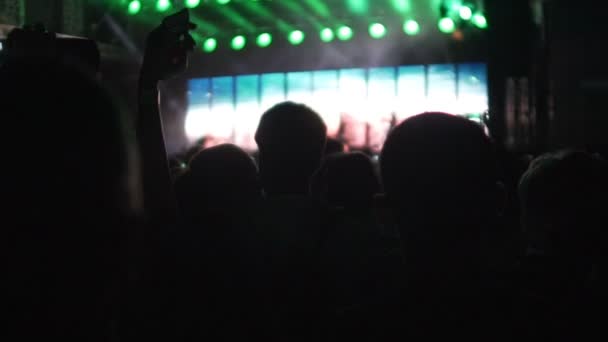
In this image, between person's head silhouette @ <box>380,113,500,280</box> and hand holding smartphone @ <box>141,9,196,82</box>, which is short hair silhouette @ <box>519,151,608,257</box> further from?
hand holding smartphone @ <box>141,9,196,82</box>

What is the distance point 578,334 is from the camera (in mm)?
1186

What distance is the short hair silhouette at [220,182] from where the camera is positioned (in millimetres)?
1785

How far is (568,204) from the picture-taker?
66.3 inches

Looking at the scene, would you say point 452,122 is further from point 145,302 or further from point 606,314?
point 145,302

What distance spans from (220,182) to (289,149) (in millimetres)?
319

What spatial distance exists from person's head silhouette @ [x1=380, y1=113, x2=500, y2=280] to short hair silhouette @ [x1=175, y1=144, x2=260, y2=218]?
2.19ft

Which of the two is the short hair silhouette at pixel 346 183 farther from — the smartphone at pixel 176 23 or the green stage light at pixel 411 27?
the green stage light at pixel 411 27

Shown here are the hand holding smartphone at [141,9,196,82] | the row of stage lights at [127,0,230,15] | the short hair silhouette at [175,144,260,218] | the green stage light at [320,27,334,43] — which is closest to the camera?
the hand holding smartphone at [141,9,196,82]

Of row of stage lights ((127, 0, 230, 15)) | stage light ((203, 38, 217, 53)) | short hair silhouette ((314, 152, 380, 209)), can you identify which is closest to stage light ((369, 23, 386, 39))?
stage light ((203, 38, 217, 53))

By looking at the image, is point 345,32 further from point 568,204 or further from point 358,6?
point 568,204

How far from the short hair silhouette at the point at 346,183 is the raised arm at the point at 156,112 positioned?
2.63ft

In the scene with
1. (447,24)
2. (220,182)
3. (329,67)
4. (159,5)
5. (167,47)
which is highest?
(159,5)

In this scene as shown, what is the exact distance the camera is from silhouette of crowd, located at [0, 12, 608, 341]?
1.94 feet

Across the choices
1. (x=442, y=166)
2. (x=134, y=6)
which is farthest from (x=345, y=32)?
(x=442, y=166)
